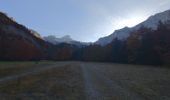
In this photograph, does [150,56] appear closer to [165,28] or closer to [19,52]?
[165,28]

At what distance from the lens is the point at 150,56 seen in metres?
84.6

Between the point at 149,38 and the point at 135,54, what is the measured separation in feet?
34.5

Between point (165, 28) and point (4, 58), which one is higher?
point (165, 28)

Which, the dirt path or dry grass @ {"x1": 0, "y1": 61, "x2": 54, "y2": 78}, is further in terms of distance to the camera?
dry grass @ {"x1": 0, "y1": 61, "x2": 54, "y2": 78}

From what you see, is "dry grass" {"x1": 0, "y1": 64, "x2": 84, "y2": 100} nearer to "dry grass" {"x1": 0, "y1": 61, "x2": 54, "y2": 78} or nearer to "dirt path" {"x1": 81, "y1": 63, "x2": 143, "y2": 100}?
"dirt path" {"x1": 81, "y1": 63, "x2": 143, "y2": 100}

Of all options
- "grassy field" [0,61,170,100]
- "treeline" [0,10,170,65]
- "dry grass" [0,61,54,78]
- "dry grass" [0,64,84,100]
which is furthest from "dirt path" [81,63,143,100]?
"treeline" [0,10,170,65]

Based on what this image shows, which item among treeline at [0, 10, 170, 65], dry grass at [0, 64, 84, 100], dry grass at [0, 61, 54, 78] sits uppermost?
treeline at [0, 10, 170, 65]

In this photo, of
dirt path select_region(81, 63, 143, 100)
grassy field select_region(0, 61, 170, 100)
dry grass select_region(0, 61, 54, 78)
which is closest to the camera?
dirt path select_region(81, 63, 143, 100)

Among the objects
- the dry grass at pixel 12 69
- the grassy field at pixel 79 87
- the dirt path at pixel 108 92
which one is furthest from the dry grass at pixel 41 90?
the dry grass at pixel 12 69

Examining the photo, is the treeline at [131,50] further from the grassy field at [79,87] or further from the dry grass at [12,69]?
the grassy field at [79,87]

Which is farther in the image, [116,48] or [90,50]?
[90,50]

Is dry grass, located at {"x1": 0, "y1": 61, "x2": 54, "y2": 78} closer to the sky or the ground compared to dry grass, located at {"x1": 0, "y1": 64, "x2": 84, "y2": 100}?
closer to the sky

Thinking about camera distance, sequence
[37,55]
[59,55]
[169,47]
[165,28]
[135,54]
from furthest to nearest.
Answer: [59,55] → [37,55] → [135,54] → [165,28] → [169,47]

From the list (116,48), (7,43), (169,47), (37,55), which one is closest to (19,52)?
(7,43)
